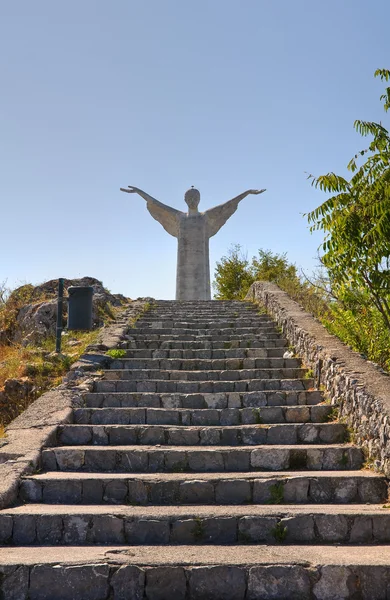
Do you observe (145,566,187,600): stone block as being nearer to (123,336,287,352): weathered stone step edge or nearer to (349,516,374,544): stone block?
(349,516,374,544): stone block

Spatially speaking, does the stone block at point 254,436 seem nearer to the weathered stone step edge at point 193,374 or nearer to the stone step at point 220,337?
the weathered stone step edge at point 193,374

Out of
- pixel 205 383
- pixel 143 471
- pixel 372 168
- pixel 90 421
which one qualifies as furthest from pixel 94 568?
pixel 372 168

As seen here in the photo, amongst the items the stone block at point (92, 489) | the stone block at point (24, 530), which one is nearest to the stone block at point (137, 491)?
the stone block at point (92, 489)

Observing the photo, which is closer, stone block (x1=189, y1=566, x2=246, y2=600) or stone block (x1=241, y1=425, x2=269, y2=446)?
stone block (x1=189, y1=566, x2=246, y2=600)

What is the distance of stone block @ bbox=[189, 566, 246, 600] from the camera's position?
3.35 meters

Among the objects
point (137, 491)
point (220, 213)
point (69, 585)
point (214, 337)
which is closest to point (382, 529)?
point (137, 491)

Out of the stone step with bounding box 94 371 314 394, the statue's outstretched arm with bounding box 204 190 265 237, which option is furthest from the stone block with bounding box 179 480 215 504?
the statue's outstretched arm with bounding box 204 190 265 237

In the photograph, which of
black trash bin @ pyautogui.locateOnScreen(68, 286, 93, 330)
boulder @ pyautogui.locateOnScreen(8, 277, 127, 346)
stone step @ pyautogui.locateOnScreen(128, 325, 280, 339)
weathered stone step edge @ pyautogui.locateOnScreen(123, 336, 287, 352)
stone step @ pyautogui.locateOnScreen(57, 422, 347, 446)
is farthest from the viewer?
boulder @ pyautogui.locateOnScreen(8, 277, 127, 346)

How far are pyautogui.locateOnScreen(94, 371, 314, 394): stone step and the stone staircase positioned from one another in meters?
0.01

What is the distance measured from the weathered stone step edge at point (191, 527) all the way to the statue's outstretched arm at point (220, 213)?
15.0 meters

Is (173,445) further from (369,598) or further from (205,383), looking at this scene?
(369,598)

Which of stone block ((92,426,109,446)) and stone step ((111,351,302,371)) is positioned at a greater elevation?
stone step ((111,351,302,371))

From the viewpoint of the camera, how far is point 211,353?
8031mm

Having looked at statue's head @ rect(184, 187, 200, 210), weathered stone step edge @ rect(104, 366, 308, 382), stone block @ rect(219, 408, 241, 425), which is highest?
statue's head @ rect(184, 187, 200, 210)
